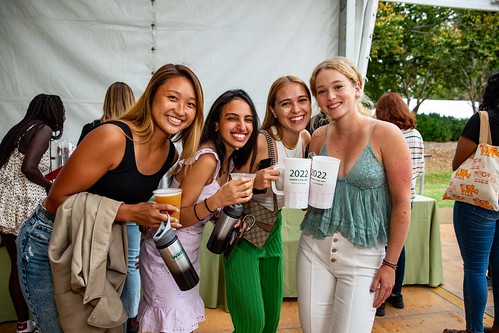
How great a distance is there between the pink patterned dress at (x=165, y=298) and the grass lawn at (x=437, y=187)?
344 inches

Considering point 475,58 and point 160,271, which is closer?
point 160,271

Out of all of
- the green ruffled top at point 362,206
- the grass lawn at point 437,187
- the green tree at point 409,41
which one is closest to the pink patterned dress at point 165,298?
the green ruffled top at point 362,206

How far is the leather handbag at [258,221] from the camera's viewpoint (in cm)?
177

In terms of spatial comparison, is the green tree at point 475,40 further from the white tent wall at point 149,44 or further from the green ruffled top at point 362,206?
the green ruffled top at point 362,206

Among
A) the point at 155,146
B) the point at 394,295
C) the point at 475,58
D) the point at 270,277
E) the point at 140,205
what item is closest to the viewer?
the point at 140,205

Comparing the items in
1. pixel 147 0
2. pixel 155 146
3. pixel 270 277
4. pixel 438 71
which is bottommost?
pixel 270 277

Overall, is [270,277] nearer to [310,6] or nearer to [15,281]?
[15,281]

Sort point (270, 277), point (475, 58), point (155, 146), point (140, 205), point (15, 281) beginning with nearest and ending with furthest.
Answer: point (140, 205)
point (155, 146)
point (270, 277)
point (15, 281)
point (475, 58)

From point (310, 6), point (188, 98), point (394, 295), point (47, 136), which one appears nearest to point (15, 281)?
point (47, 136)

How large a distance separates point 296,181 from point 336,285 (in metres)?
0.49

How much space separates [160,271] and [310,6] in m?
2.98

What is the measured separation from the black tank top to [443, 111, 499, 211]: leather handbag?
202 centimetres

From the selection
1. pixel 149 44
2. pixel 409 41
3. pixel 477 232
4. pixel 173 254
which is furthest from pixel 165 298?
pixel 409 41

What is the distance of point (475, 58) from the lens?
12844 millimetres
